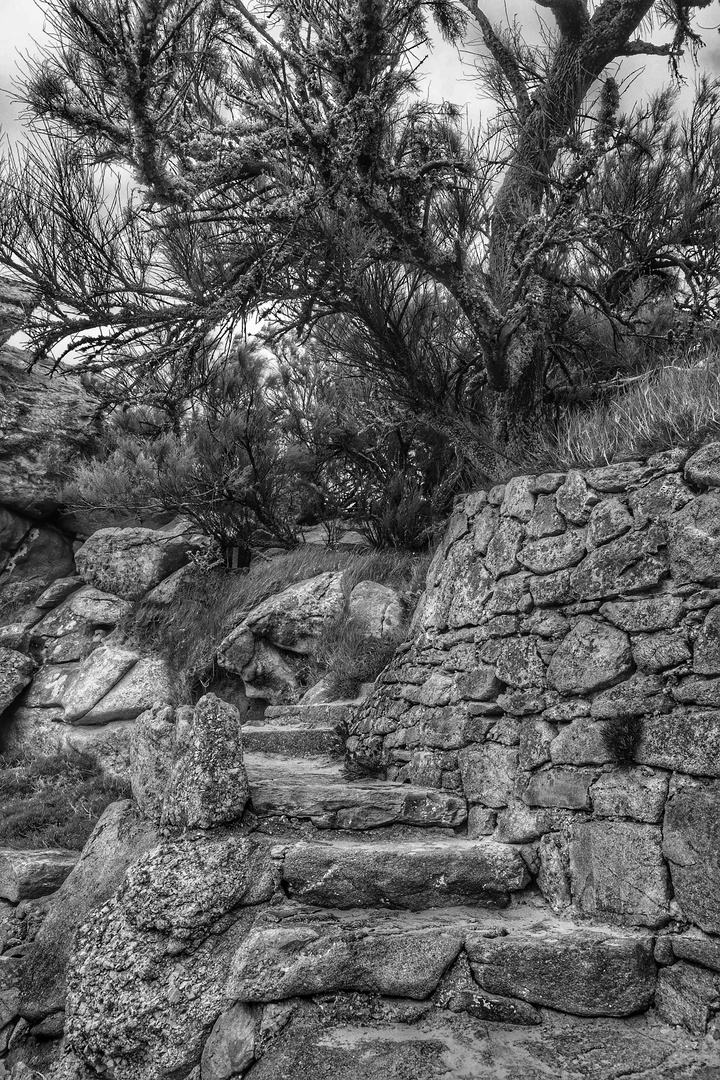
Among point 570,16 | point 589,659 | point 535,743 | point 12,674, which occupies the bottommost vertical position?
point 535,743

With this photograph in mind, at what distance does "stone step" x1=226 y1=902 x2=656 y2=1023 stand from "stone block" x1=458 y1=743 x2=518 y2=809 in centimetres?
75

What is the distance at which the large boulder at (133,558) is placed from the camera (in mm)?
8938

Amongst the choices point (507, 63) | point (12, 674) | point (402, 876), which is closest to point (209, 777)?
point (402, 876)

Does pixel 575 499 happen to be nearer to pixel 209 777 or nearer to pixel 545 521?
pixel 545 521

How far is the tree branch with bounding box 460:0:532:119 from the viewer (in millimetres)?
6251

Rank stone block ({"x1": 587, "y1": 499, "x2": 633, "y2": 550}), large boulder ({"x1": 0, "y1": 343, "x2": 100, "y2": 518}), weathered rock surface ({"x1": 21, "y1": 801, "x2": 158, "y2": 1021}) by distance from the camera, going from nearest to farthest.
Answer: stone block ({"x1": 587, "y1": 499, "x2": 633, "y2": 550}) → weathered rock surface ({"x1": 21, "y1": 801, "x2": 158, "y2": 1021}) → large boulder ({"x1": 0, "y1": 343, "x2": 100, "y2": 518})

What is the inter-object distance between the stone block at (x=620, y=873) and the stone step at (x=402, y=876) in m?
0.37

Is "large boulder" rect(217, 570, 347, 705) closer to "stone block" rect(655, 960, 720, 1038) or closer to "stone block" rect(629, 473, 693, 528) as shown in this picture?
"stone block" rect(629, 473, 693, 528)

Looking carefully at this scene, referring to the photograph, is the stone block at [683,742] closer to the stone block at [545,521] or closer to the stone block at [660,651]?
the stone block at [660,651]

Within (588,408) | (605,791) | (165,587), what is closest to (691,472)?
(605,791)

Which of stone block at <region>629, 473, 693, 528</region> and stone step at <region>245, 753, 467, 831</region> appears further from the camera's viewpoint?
stone step at <region>245, 753, 467, 831</region>

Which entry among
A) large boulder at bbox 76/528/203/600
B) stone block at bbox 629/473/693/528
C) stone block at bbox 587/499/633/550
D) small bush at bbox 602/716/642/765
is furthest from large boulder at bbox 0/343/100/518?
small bush at bbox 602/716/642/765

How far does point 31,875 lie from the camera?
557 cm

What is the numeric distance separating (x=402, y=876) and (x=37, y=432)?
9.08m
